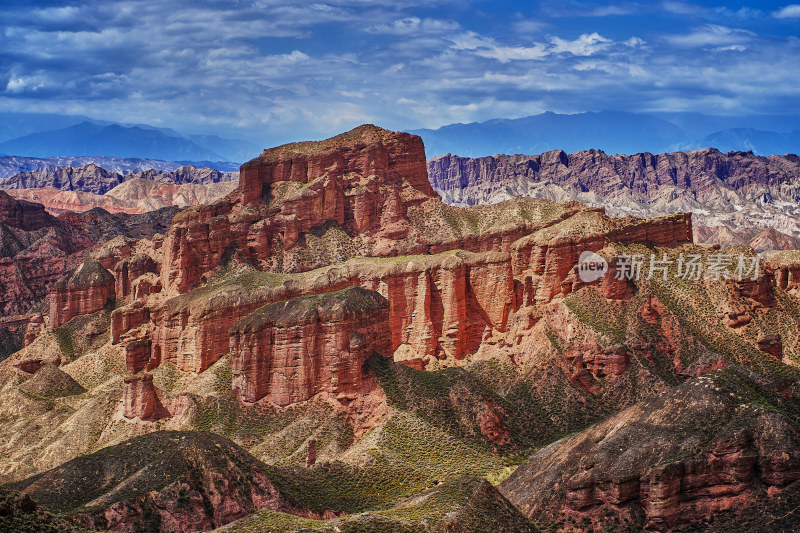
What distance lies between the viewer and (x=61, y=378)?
9325 centimetres

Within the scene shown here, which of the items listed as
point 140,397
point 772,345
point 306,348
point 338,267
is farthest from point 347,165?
point 772,345

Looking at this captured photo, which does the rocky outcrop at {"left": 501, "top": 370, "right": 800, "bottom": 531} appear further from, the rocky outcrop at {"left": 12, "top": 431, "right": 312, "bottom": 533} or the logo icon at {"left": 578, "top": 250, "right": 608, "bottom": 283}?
the logo icon at {"left": 578, "top": 250, "right": 608, "bottom": 283}

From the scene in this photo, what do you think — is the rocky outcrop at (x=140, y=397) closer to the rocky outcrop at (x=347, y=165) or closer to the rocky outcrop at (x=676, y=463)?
the rocky outcrop at (x=676, y=463)

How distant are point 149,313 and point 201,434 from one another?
148ft

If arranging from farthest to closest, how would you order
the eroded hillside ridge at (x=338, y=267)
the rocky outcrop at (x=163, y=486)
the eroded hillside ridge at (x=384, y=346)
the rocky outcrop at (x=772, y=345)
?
the rocky outcrop at (x=772, y=345)
the eroded hillside ridge at (x=338, y=267)
the eroded hillside ridge at (x=384, y=346)
the rocky outcrop at (x=163, y=486)

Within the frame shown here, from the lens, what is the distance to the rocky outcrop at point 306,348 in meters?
70.9

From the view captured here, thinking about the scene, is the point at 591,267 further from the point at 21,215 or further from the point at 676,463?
the point at 21,215

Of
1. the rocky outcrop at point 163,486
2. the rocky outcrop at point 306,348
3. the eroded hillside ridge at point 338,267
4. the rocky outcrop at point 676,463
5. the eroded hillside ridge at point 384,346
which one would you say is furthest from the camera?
the eroded hillside ridge at point 338,267

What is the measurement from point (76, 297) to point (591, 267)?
64747 mm

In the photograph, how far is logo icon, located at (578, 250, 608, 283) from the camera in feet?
281

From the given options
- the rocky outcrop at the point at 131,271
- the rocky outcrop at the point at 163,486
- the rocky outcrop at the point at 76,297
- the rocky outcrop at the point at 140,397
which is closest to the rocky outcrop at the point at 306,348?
the rocky outcrop at the point at 140,397

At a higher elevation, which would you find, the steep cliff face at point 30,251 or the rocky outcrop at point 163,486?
the steep cliff face at point 30,251

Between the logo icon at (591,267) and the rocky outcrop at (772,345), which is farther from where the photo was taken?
the logo icon at (591,267)

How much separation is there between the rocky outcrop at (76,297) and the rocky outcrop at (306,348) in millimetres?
43249
